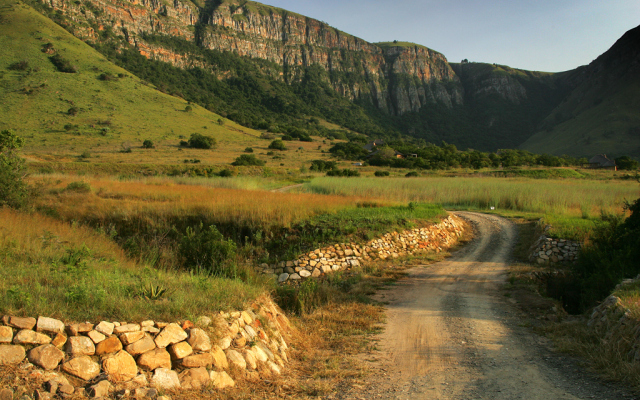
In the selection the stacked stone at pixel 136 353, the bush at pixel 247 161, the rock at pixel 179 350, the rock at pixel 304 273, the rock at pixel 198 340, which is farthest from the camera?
the bush at pixel 247 161

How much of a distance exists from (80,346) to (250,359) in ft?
6.16

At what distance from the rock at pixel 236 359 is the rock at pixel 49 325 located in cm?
178

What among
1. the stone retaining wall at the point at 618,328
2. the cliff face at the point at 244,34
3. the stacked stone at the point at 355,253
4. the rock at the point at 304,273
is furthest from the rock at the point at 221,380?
the cliff face at the point at 244,34

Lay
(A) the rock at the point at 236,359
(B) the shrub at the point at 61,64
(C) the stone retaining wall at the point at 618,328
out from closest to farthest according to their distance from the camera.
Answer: (A) the rock at the point at 236,359
(C) the stone retaining wall at the point at 618,328
(B) the shrub at the point at 61,64

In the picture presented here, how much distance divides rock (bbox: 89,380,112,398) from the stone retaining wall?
5.68 m

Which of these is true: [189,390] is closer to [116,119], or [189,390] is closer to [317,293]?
[317,293]

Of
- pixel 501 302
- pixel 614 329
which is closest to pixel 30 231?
pixel 501 302

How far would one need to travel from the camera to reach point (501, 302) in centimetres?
802

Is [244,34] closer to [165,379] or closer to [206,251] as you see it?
[206,251]

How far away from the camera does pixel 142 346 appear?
3.89 meters

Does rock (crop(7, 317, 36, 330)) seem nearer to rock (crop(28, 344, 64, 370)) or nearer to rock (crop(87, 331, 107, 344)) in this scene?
rock (crop(28, 344, 64, 370))

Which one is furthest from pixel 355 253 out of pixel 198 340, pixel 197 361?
pixel 197 361

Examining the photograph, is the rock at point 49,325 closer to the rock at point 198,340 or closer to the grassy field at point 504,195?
the rock at point 198,340

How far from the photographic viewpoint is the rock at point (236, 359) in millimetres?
4414
